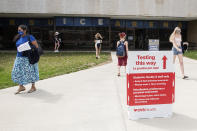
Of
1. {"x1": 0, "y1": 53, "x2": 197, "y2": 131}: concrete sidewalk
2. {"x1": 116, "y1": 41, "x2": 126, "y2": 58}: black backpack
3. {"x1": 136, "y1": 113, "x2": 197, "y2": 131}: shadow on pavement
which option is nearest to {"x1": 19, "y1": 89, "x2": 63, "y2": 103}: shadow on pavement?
{"x1": 0, "y1": 53, "x2": 197, "y2": 131}: concrete sidewalk

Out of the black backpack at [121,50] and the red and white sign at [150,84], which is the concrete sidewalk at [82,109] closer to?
the red and white sign at [150,84]

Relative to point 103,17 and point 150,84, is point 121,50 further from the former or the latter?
point 103,17

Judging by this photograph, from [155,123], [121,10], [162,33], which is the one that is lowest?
[155,123]

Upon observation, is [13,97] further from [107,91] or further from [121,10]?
[121,10]

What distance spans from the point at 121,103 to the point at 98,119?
1.13m

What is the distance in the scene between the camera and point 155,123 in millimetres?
3947

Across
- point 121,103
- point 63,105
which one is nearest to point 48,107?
point 63,105

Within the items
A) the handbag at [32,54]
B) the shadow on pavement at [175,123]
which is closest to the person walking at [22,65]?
the handbag at [32,54]

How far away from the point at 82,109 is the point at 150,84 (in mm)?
1473

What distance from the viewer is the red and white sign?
402cm

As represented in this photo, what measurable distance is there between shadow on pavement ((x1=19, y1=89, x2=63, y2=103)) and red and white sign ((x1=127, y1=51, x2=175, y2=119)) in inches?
79.5

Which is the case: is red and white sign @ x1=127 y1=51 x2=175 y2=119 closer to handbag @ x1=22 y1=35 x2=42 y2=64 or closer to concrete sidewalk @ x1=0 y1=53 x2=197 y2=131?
concrete sidewalk @ x1=0 y1=53 x2=197 y2=131

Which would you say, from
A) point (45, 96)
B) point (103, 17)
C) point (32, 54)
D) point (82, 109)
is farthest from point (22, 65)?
point (103, 17)

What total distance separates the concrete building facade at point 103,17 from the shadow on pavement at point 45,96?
1557cm
